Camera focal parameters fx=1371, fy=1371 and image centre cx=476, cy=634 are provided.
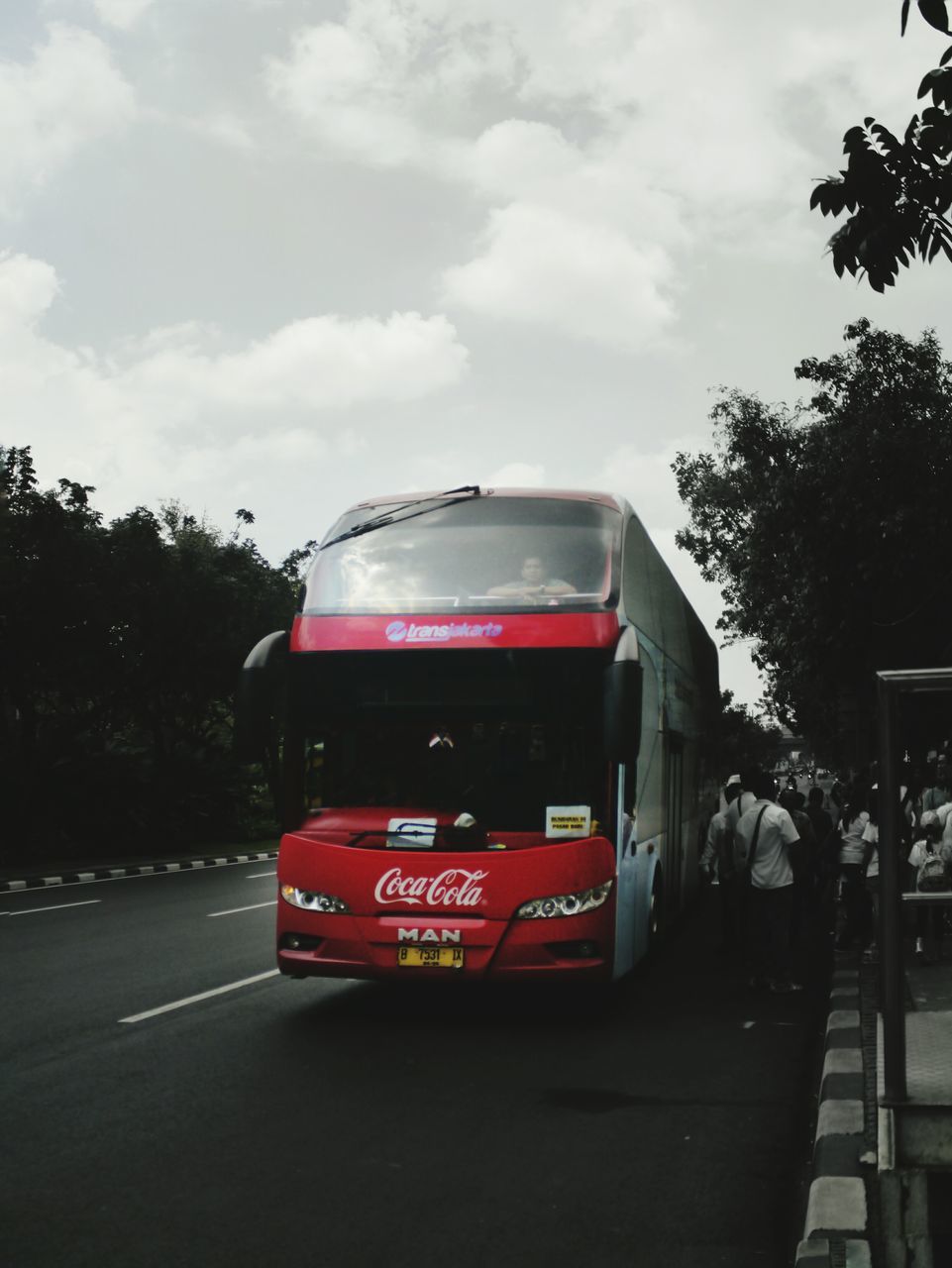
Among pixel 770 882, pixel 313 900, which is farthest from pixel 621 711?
pixel 770 882

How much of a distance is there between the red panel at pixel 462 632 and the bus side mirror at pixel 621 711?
0.38 meters

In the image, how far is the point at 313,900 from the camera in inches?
349

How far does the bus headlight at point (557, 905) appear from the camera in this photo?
28.0 ft

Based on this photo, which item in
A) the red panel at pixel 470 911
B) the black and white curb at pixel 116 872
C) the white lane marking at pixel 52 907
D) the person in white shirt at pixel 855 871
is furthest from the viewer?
the black and white curb at pixel 116 872

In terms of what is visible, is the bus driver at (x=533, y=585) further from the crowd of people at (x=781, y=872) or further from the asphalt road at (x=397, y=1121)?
the asphalt road at (x=397, y=1121)

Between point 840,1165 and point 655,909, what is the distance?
600 centimetres

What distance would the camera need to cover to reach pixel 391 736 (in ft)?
29.7

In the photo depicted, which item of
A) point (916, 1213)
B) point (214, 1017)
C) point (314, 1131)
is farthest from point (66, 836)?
point (916, 1213)

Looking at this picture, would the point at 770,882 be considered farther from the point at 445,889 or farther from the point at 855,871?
the point at 445,889

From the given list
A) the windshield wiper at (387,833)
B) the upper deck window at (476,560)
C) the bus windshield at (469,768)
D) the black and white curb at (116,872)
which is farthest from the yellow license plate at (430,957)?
the black and white curb at (116,872)

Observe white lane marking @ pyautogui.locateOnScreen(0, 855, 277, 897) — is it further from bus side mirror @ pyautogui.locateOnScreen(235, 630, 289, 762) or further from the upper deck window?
the upper deck window

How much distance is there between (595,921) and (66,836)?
70.7 feet

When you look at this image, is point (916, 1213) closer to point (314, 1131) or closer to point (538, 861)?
point (314, 1131)

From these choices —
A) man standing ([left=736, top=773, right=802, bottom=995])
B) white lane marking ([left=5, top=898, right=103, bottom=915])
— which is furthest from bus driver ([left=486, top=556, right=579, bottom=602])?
white lane marking ([left=5, top=898, right=103, bottom=915])
